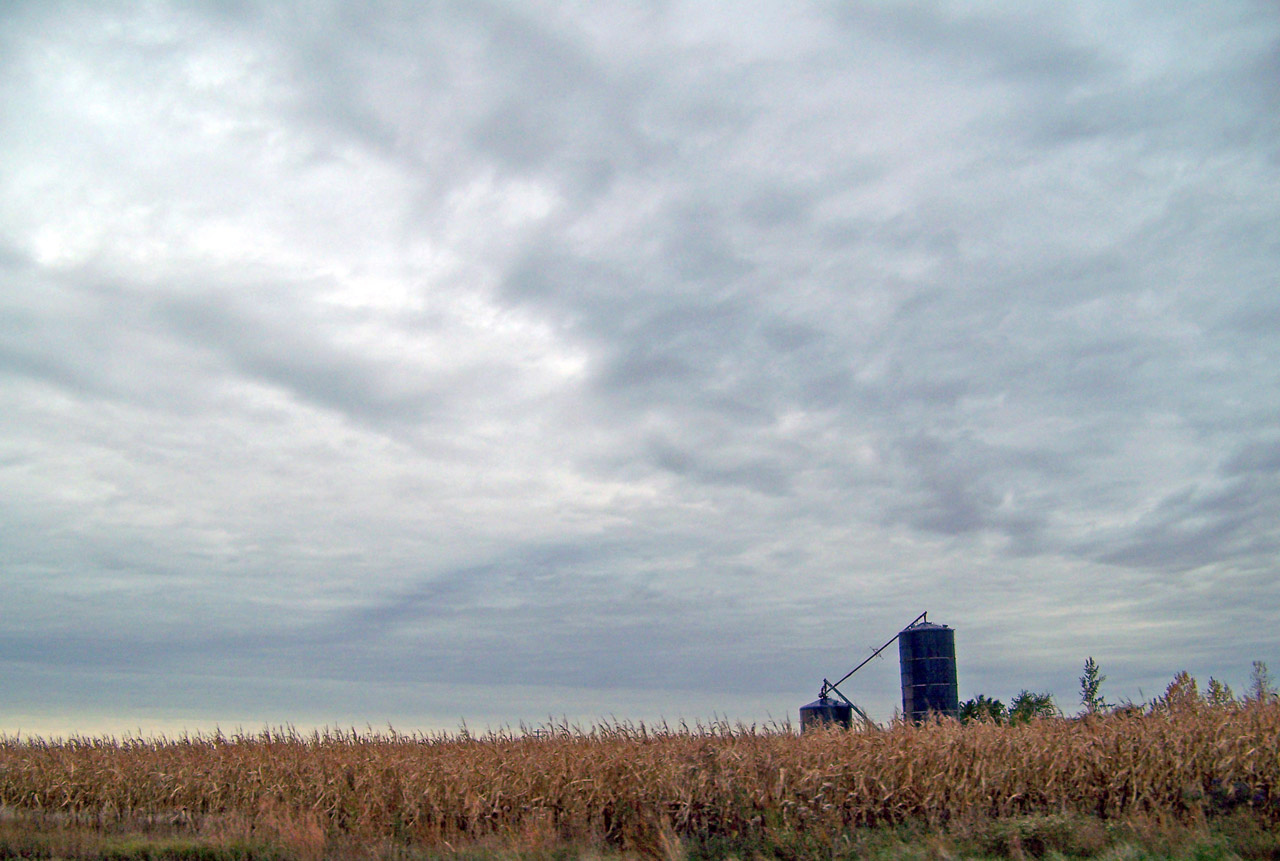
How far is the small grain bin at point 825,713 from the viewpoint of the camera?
29.5m

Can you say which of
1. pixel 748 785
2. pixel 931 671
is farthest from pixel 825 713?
pixel 748 785

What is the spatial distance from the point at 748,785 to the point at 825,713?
9.56 m

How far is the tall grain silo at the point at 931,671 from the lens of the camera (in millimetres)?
29047

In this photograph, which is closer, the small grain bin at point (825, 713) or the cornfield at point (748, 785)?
the cornfield at point (748, 785)

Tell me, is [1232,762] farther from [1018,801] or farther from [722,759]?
[722,759]

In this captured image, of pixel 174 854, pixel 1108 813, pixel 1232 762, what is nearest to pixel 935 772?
pixel 1108 813

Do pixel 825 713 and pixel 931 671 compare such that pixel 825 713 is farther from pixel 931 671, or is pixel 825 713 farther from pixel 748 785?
pixel 748 785

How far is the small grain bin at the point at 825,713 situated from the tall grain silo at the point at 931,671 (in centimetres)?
176

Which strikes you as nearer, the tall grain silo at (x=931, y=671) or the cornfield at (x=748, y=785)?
the cornfield at (x=748, y=785)

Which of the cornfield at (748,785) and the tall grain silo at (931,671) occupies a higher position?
the tall grain silo at (931,671)

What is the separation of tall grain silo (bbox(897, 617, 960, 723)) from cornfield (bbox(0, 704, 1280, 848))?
502cm

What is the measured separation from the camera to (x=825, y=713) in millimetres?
29844

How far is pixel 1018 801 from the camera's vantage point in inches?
824

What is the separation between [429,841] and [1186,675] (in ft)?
64.7
